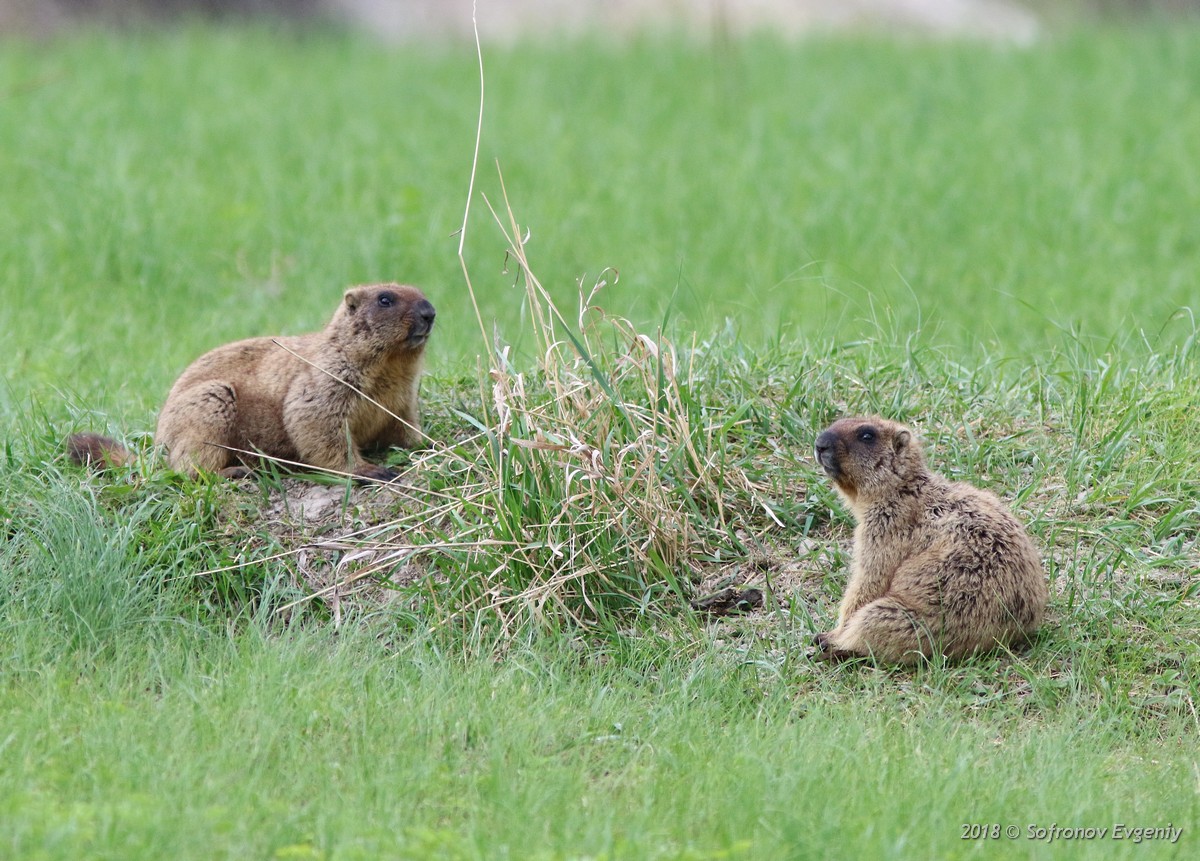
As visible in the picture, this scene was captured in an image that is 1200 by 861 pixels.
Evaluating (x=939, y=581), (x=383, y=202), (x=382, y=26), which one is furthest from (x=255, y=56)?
(x=939, y=581)

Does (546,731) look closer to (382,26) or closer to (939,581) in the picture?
(939,581)

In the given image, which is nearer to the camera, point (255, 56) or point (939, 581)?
point (939, 581)

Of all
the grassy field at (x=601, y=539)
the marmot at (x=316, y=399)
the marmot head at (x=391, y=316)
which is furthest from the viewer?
the marmot head at (x=391, y=316)

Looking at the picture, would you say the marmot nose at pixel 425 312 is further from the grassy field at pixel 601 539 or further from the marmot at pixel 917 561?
the marmot at pixel 917 561

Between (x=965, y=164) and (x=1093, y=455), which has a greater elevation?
(x=965, y=164)

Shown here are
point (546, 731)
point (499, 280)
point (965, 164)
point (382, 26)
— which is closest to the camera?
point (546, 731)

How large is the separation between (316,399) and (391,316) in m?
0.52

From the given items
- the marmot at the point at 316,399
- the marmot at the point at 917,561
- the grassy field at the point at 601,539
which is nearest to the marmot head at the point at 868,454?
the marmot at the point at 917,561

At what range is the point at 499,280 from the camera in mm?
10852

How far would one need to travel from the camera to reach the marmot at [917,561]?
5.68 metres

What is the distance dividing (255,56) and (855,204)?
25.0 ft

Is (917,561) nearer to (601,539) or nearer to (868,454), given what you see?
(868,454)

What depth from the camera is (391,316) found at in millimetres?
7000

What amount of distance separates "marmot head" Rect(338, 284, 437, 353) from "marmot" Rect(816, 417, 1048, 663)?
2.03 meters
